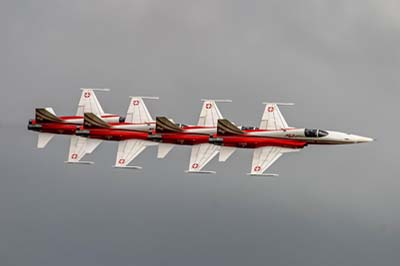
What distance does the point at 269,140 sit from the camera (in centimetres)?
15462

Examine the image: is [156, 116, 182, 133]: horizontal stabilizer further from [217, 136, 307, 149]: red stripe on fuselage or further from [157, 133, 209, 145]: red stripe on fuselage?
[217, 136, 307, 149]: red stripe on fuselage

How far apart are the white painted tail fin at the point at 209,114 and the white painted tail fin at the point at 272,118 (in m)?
5.89

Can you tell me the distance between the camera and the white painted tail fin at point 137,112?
161m

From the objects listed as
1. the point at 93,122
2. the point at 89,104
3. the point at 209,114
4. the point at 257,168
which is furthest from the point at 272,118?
the point at 89,104

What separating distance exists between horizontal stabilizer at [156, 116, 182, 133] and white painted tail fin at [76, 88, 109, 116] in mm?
11664


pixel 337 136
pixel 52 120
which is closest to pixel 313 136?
pixel 337 136

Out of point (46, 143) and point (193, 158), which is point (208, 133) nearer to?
point (193, 158)

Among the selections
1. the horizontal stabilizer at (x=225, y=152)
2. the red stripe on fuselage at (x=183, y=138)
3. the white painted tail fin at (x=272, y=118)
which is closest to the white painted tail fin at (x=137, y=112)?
the red stripe on fuselage at (x=183, y=138)

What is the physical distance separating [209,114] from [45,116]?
21.5m

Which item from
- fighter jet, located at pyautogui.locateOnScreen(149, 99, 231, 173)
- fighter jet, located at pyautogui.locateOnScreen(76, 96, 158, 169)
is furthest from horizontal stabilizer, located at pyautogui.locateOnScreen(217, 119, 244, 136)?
fighter jet, located at pyautogui.locateOnScreen(76, 96, 158, 169)

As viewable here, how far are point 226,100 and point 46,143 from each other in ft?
80.4

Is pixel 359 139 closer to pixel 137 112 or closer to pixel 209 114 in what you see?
pixel 209 114

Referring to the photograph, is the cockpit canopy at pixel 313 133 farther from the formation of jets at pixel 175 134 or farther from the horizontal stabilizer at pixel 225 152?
the horizontal stabilizer at pixel 225 152

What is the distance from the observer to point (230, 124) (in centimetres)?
15425
